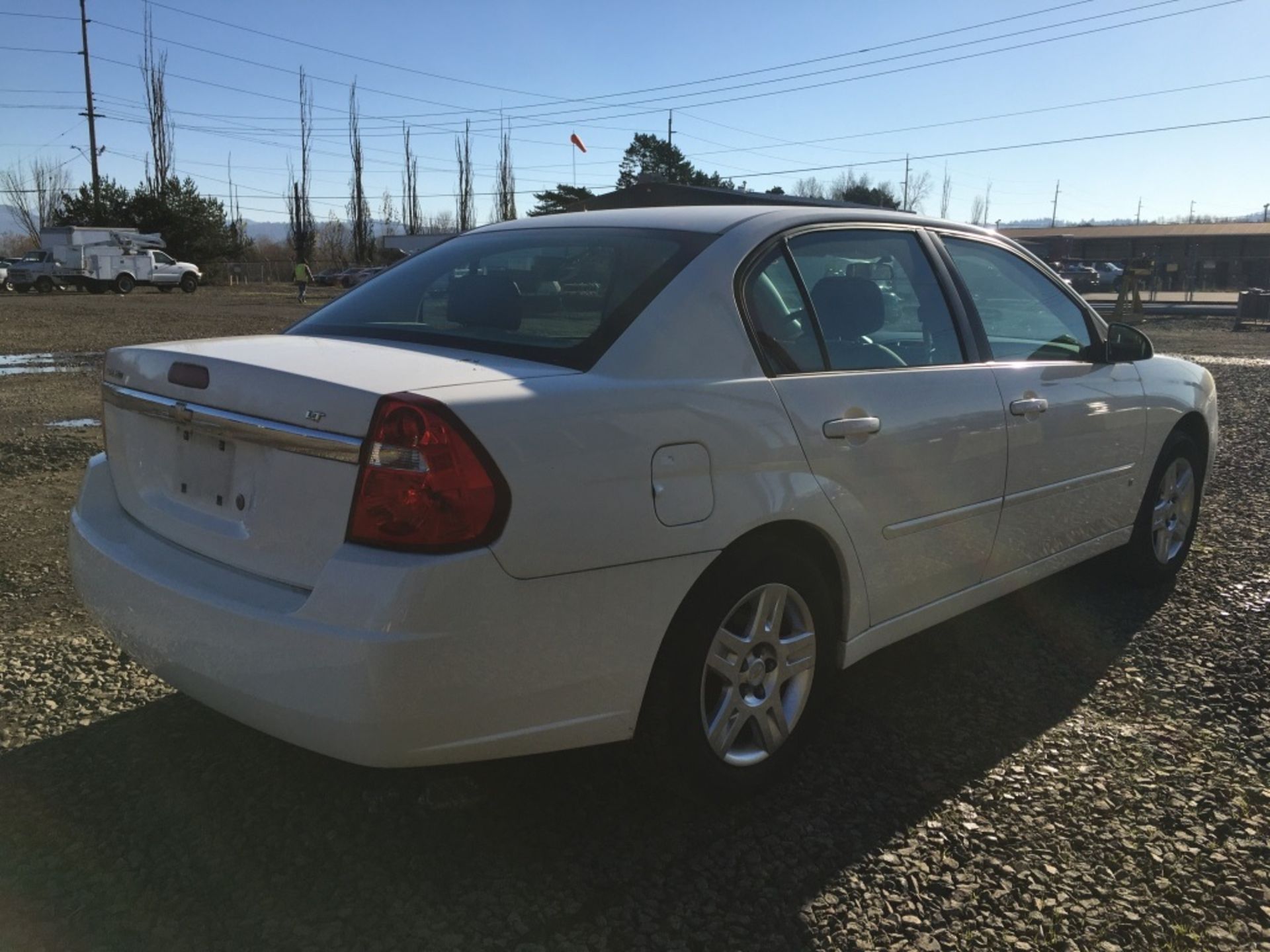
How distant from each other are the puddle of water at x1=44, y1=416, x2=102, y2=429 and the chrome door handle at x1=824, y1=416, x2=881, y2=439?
7058 millimetres

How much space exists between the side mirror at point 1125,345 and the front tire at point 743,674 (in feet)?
6.66

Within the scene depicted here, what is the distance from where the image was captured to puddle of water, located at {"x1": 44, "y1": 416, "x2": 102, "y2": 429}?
8078 mm

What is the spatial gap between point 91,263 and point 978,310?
4356 centimetres

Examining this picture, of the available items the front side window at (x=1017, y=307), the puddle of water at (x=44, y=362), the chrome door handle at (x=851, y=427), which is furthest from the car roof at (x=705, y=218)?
the puddle of water at (x=44, y=362)

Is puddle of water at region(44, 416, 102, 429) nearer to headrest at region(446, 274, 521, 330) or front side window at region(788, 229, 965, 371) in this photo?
headrest at region(446, 274, 521, 330)

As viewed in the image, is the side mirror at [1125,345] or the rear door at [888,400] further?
the side mirror at [1125,345]

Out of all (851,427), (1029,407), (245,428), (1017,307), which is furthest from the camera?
(1017,307)

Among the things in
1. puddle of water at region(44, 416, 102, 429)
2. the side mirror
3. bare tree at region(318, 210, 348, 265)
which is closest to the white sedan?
the side mirror

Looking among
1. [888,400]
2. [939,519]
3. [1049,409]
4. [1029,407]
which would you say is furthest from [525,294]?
[1049,409]

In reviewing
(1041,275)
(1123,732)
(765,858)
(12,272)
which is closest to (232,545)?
(765,858)

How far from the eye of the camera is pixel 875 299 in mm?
3453

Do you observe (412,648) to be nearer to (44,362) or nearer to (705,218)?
(705,218)

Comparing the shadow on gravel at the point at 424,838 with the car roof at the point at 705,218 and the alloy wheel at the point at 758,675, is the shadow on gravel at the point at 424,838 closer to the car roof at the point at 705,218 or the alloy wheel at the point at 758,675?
the alloy wheel at the point at 758,675

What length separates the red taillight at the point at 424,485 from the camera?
2.15 metres
